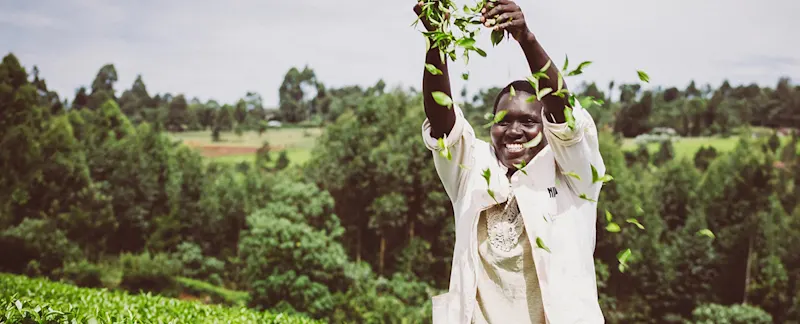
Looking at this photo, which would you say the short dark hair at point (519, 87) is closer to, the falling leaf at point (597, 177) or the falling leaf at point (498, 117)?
the falling leaf at point (498, 117)

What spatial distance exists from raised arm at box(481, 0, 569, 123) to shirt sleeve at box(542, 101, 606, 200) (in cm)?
5

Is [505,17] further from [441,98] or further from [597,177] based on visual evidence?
[597,177]

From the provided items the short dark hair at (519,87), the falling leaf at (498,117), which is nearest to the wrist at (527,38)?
the falling leaf at (498,117)

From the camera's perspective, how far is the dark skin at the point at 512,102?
2.69 meters

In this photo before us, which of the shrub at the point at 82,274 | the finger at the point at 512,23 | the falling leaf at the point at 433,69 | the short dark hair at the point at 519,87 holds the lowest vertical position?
the shrub at the point at 82,274

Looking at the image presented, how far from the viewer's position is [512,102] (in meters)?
3.00

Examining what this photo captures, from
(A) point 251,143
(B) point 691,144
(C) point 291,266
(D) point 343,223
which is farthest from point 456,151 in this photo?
(B) point 691,144

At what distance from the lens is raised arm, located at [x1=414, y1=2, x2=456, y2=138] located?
112 inches

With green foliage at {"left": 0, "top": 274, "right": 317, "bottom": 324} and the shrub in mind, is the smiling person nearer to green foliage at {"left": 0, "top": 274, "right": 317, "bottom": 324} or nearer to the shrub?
green foliage at {"left": 0, "top": 274, "right": 317, "bottom": 324}

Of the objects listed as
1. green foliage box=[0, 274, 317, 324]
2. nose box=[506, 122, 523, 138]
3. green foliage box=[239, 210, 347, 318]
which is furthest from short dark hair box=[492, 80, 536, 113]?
green foliage box=[239, 210, 347, 318]

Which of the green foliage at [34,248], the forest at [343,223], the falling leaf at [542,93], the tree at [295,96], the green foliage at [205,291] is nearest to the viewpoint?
the falling leaf at [542,93]

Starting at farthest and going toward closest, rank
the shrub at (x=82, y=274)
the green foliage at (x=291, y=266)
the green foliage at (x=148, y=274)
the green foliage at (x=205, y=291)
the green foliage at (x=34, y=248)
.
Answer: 1. the green foliage at (x=205, y=291)
2. the green foliage at (x=148, y=274)
3. the shrub at (x=82, y=274)
4. the green foliage at (x=34, y=248)
5. the green foliage at (x=291, y=266)

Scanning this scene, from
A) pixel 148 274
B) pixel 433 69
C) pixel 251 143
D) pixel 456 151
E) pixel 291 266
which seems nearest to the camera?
pixel 433 69

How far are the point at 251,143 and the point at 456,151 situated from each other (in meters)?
61.8
